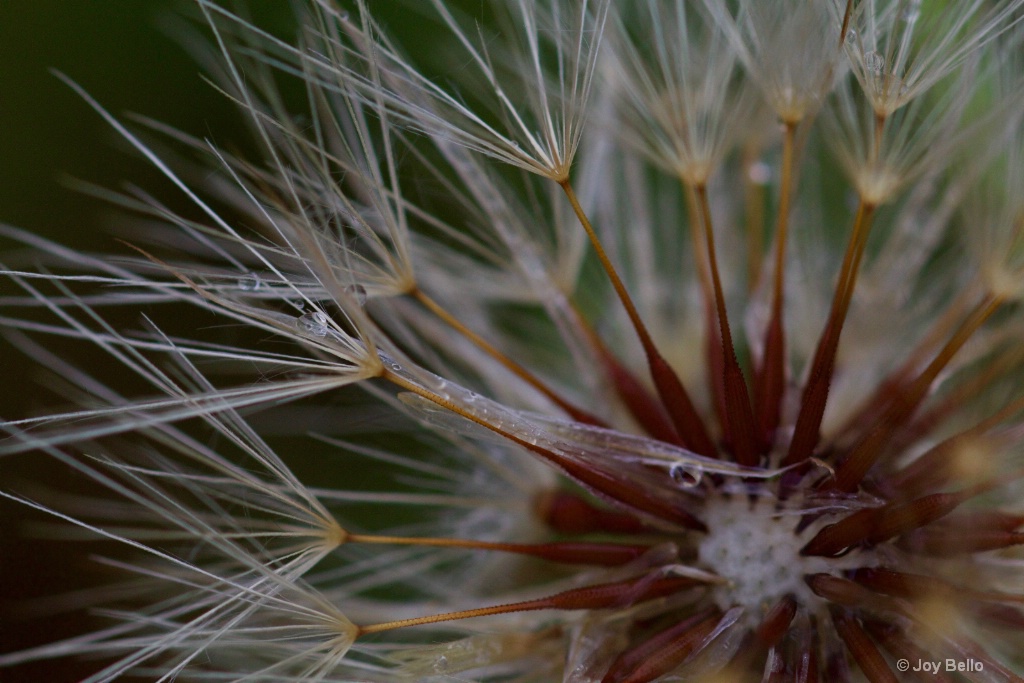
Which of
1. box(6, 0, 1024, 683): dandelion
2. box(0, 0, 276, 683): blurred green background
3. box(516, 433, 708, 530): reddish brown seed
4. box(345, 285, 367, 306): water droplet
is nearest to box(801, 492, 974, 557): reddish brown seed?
box(6, 0, 1024, 683): dandelion

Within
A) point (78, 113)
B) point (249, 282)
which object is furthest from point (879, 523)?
point (78, 113)

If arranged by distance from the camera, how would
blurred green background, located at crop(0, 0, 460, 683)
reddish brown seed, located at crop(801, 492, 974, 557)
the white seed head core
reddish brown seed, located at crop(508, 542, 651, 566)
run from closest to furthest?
1. reddish brown seed, located at crop(801, 492, 974, 557)
2. the white seed head core
3. reddish brown seed, located at crop(508, 542, 651, 566)
4. blurred green background, located at crop(0, 0, 460, 683)

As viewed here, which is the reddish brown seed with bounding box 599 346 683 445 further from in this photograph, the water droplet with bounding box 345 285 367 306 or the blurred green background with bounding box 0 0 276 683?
the blurred green background with bounding box 0 0 276 683

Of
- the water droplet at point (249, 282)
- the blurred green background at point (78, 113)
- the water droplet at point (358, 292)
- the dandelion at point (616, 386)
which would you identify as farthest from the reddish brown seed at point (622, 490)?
the blurred green background at point (78, 113)

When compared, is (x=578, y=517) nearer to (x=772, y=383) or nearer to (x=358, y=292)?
(x=772, y=383)

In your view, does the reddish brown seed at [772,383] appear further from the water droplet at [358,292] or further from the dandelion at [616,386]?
the water droplet at [358,292]

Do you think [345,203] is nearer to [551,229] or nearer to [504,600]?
[551,229]

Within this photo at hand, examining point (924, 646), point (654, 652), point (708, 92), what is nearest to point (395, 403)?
point (654, 652)
